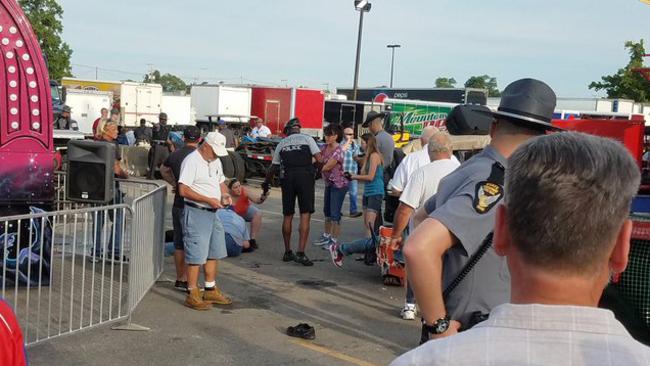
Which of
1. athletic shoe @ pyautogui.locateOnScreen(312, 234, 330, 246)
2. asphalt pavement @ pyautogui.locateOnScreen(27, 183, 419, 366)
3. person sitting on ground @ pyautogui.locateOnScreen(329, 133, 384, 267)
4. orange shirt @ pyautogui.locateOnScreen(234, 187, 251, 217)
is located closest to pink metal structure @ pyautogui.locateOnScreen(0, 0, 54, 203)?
asphalt pavement @ pyautogui.locateOnScreen(27, 183, 419, 366)

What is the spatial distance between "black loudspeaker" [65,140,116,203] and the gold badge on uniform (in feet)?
17.8

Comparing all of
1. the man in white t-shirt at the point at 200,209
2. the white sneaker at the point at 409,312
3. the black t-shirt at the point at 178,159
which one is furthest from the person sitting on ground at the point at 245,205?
the white sneaker at the point at 409,312

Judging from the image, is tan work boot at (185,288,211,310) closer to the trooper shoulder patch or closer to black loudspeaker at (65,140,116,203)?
black loudspeaker at (65,140,116,203)

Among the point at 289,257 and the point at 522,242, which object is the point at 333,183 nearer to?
the point at 289,257

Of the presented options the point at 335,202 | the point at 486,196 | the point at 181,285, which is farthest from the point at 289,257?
the point at 486,196

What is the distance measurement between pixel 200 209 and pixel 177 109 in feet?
103

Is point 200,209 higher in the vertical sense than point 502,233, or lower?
lower

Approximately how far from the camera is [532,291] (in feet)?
4.35

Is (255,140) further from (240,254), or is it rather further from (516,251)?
(516,251)

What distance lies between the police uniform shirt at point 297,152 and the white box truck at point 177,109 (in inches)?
1114

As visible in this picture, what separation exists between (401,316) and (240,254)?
3.31 m

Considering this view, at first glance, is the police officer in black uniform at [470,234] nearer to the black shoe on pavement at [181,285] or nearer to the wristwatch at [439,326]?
the wristwatch at [439,326]

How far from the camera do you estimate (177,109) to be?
1458 inches

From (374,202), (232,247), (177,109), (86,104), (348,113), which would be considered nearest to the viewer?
(232,247)
